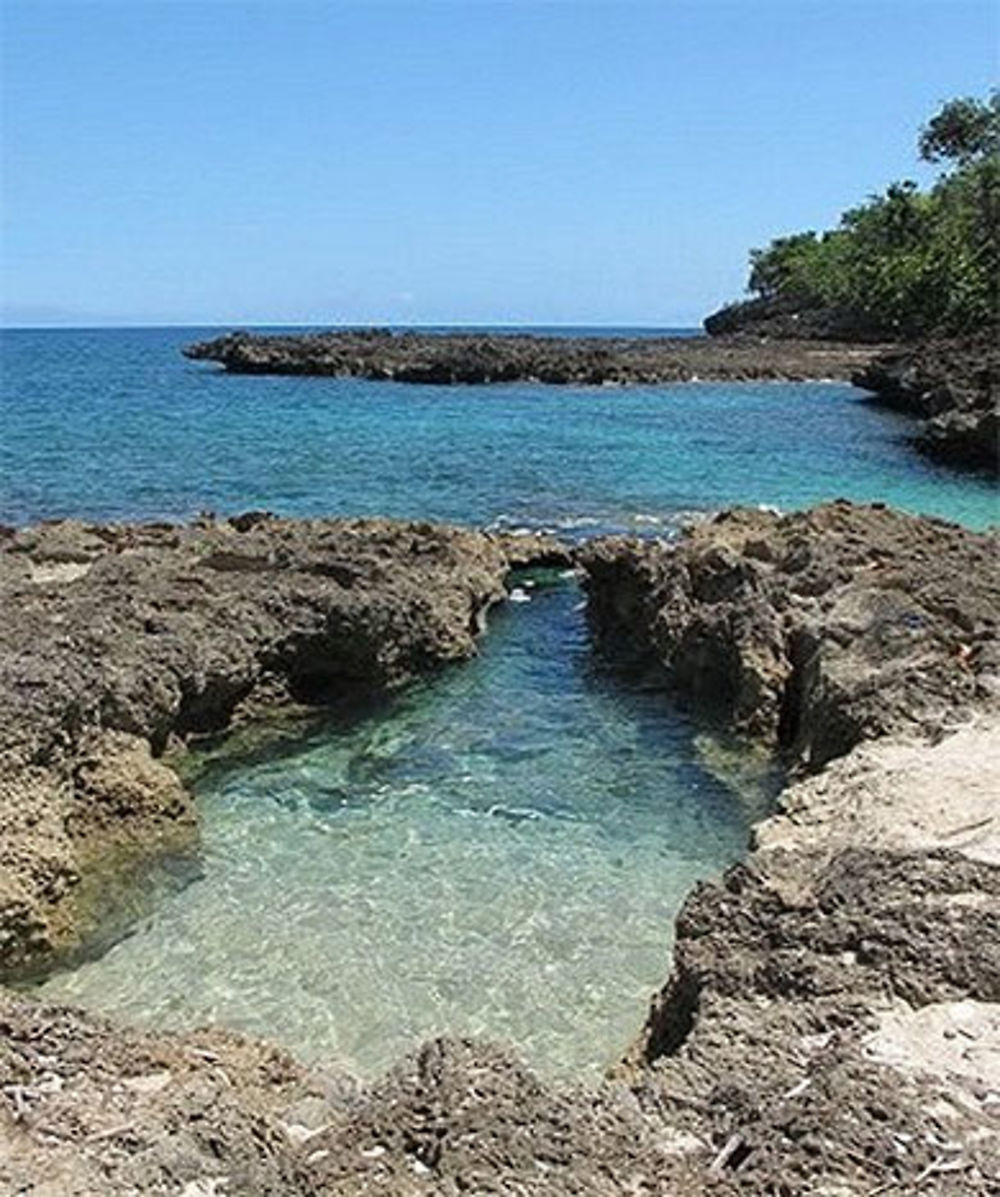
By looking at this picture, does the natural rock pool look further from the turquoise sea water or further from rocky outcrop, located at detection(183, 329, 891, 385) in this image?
rocky outcrop, located at detection(183, 329, 891, 385)

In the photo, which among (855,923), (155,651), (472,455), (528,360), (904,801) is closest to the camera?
(855,923)

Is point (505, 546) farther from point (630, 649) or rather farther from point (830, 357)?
point (830, 357)

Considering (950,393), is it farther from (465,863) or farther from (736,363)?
(736,363)

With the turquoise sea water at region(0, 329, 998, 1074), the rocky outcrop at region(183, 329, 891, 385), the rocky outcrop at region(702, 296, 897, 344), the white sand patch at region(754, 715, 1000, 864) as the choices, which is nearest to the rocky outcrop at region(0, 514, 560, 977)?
the turquoise sea water at region(0, 329, 998, 1074)

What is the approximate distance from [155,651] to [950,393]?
3452cm

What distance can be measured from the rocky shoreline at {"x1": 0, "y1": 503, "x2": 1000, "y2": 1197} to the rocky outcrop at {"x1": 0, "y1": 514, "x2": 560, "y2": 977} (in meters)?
0.04

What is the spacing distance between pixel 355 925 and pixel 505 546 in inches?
525

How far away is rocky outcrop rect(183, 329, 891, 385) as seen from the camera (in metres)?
72.8

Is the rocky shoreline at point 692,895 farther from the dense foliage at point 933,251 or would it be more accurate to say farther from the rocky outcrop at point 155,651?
the dense foliage at point 933,251

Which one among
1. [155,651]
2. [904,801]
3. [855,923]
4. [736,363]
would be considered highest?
[855,923]

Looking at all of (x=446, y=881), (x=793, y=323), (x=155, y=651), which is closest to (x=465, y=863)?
(x=446, y=881)

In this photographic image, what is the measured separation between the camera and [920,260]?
84.7 m

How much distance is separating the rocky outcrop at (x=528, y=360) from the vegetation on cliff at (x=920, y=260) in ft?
14.7

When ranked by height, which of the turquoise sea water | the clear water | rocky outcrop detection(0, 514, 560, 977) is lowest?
the clear water
